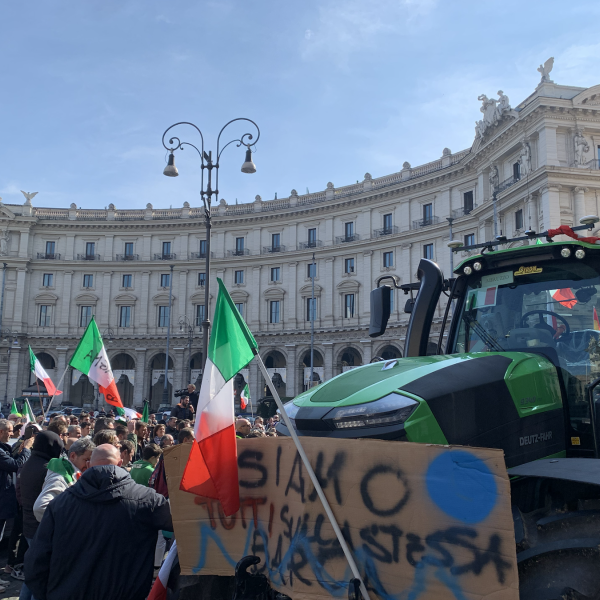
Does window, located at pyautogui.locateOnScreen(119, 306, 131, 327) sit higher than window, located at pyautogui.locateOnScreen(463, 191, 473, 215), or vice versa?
window, located at pyautogui.locateOnScreen(463, 191, 473, 215)

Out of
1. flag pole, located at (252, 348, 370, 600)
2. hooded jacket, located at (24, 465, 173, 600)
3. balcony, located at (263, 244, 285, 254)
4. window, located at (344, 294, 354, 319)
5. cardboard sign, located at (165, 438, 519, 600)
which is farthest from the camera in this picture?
balcony, located at (263, 244, 285, 254)

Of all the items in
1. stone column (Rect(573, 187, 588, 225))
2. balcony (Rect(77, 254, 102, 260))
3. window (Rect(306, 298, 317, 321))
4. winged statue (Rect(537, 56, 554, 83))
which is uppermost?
winged statue (Rect(537, 56, 554, 83))

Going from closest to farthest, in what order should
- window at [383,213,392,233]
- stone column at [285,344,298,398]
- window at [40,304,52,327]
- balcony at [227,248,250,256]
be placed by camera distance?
window at [383,213,392,233] < stone column at [285,344,298,398] < balcony at [227,248,250,256] < window at [40,304,52,327]

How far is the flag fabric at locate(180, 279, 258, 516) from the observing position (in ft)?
12.1

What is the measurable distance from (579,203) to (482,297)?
105 ft

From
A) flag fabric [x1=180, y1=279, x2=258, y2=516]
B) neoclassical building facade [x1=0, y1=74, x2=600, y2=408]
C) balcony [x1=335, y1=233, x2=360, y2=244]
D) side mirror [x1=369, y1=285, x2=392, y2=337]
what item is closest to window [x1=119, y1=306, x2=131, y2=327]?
neoclassical building facade [x1=0, y1=74, x2=600, y2=408]

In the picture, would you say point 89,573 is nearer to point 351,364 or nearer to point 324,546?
point 324,546

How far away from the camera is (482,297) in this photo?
4992mm

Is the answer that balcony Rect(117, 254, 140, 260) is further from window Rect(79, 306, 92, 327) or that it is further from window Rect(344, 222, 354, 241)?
window Rect(344, 222, 354, 241)

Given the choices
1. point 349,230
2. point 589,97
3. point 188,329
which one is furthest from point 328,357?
point 589,97

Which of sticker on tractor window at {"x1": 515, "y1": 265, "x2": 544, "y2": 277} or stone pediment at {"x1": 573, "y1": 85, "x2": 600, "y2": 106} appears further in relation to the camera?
stone pediment at {"x1": 573, "y1": 85, "x2": 600, "y2": 106}

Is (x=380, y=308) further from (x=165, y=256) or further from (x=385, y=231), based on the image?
(x=165, y=256)

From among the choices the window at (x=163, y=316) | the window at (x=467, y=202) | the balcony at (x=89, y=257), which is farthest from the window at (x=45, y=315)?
the window at (x=467, y=202)

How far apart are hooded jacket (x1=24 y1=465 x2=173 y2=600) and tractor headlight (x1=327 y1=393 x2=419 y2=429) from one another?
1306 millimetres
